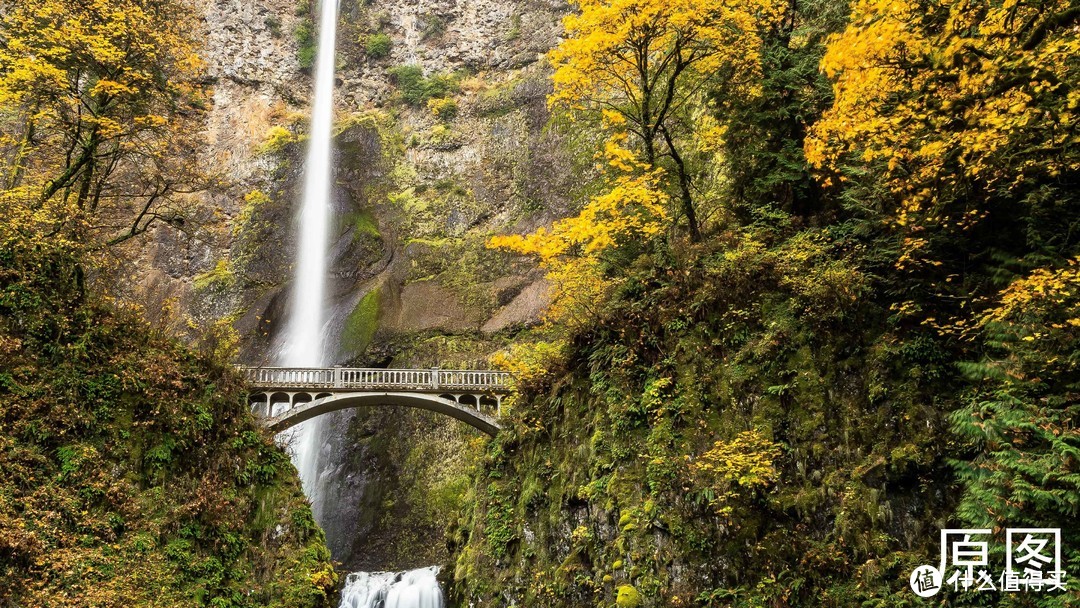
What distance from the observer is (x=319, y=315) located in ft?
114

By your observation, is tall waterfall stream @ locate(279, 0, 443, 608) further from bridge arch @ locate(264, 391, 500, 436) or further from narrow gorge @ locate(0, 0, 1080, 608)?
bridge arch @ locate(264, 391, 500, 436)

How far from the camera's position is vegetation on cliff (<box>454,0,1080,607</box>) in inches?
296

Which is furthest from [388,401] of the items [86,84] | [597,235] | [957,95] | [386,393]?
[957,95]

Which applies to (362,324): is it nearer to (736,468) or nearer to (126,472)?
(126,472)

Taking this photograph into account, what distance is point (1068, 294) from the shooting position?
21.9 feet

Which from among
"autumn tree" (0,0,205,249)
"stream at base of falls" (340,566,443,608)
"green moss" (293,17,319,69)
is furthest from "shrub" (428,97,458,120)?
"stream at base of falls" (340,566,443,608)

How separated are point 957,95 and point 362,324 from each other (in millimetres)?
29909

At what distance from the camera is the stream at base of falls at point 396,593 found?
20.9 metres

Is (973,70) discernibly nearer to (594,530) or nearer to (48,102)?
(594,530)

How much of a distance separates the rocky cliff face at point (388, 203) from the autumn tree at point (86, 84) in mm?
11419

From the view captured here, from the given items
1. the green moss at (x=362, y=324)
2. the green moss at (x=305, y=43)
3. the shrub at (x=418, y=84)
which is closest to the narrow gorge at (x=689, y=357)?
the green moss at (x=362, y=324)

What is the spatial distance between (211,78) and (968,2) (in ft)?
155

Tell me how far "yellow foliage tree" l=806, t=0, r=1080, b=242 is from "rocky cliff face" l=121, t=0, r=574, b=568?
79.6 ft

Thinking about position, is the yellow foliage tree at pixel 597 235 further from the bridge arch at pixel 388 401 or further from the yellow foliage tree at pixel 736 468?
the bridge arch at pixel 388 401
